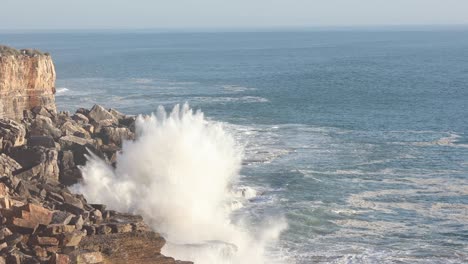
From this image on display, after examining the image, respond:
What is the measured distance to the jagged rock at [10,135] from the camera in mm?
33375

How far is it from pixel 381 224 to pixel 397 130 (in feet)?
75.3

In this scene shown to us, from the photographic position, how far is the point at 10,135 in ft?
111

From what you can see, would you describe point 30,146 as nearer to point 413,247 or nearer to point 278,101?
point 413,247

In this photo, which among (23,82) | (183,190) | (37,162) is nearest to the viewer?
(37,162)

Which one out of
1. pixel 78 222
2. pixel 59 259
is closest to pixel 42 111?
pixel 78 222

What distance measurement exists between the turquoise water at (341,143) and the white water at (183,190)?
1.19 meters

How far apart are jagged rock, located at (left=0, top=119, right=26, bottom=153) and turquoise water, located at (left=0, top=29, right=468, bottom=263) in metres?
10.2

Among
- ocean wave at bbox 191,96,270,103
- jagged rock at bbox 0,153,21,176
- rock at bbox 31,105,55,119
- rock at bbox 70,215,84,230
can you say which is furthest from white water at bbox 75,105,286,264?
ocean wave at bbox 191,96,270,103

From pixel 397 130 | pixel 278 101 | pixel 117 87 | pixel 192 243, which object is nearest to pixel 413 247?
pixel 192 243

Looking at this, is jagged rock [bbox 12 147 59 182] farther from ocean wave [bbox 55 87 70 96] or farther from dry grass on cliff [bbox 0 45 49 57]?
ocean wave [bbox 55 87 70 96]

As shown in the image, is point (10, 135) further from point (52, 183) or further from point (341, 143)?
point (341, 143)

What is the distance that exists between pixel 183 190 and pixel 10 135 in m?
7.70

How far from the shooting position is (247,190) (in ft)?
125

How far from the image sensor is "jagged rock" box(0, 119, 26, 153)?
3338 centimetres
